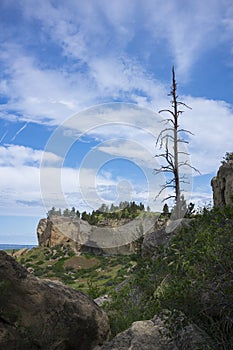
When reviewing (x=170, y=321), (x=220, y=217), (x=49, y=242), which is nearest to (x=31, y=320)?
(x=170, y=321)

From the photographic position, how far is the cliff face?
614 inches

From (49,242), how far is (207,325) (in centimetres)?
4799

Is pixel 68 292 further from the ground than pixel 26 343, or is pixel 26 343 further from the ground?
pixel 68 292

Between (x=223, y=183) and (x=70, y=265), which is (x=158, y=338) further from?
(x=70, y=265)

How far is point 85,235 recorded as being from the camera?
5016 cm

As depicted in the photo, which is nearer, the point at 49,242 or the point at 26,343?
the point at 26,343

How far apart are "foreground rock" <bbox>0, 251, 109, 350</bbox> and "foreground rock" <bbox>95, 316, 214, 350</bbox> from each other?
0.47 m

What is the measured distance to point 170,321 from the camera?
5293 millimetres

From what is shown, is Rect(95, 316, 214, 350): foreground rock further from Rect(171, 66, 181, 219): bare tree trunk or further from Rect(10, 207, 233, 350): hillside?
Rect(171, 66, 181, 219): bare tree trunk

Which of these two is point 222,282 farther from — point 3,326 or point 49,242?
point 49,242

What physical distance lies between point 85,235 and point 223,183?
3571 cm

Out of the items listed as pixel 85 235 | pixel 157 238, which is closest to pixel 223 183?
pixel 157 238

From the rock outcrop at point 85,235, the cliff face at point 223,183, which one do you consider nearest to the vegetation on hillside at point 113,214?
the rock outcrop at point 85,235

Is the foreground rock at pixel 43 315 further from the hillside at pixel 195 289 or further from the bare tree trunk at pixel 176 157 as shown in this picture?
the bare tree trunk at pixel 176 157
